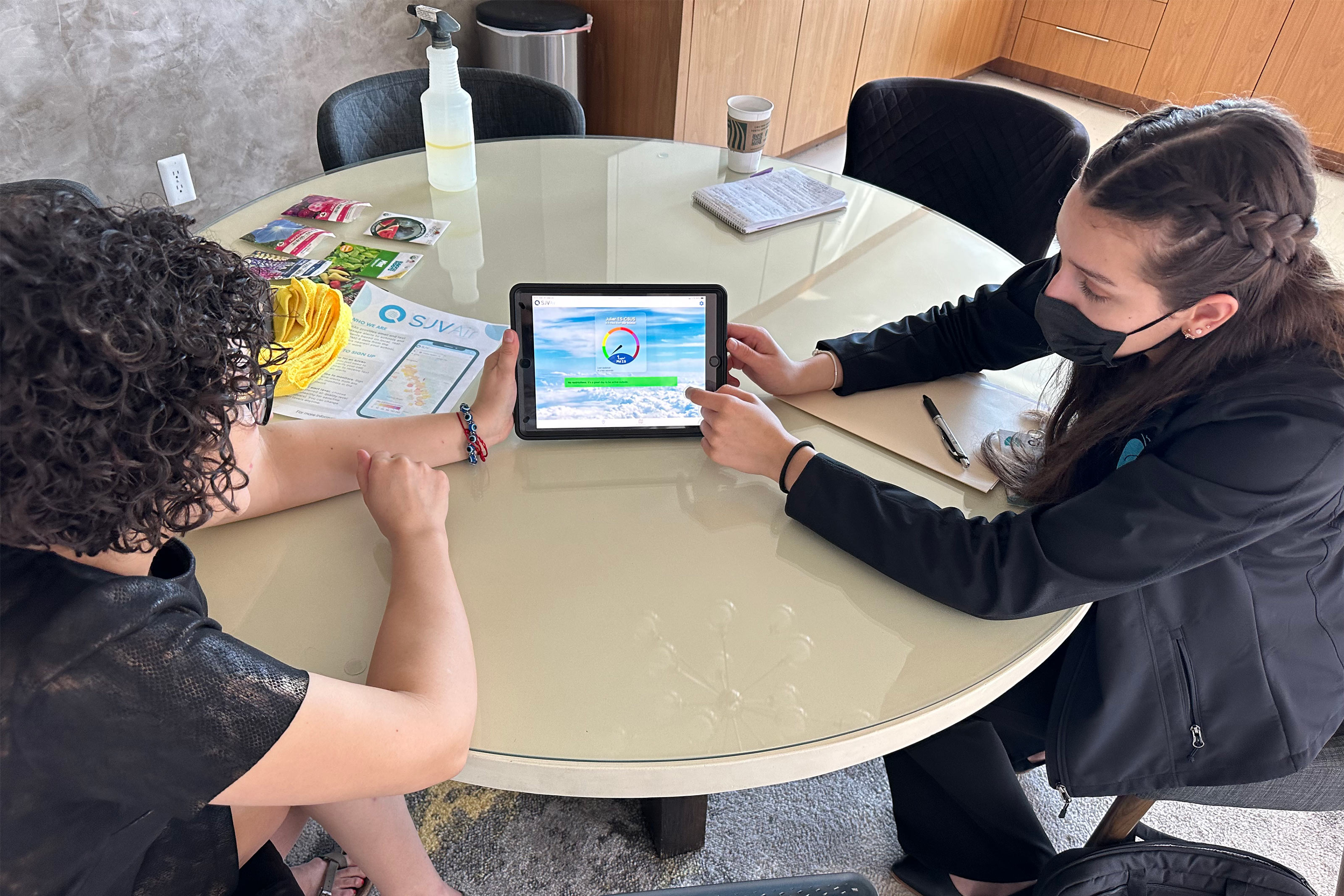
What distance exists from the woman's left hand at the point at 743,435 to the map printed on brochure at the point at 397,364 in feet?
1.06

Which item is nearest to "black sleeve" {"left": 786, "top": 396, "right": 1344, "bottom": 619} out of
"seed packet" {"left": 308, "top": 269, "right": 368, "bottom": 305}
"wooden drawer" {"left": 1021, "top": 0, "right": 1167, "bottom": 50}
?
"seed packet" {"left": 308, "top": 269, "right": 368, "bottom": 305}

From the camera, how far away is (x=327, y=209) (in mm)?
1491

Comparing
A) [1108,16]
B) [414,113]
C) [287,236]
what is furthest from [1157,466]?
[1108,16]

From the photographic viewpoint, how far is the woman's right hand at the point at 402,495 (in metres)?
0.91

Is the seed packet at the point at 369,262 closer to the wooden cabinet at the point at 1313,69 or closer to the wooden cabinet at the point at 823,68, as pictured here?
the wooden cabinet at the point at 823,68

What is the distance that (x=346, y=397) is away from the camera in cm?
113

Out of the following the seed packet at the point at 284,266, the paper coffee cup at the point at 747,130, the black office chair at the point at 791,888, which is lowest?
the black office chair at the point at 791,888

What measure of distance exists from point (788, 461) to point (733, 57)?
2639 mm

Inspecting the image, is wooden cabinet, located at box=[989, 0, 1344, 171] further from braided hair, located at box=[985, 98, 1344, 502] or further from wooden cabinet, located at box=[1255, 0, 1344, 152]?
braided hair, located at box=[985, 98, 1344, 502]

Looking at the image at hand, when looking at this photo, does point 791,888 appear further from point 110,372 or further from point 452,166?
point 452,166

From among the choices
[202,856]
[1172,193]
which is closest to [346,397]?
[202,856]

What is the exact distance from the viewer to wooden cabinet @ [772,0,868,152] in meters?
3.53

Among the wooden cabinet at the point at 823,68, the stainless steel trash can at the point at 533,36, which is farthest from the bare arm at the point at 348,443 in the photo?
the wooden cabinet at the point at 823,68

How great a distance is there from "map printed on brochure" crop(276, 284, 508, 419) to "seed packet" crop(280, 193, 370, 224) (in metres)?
0.24
